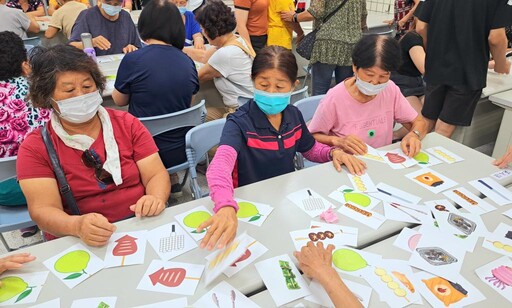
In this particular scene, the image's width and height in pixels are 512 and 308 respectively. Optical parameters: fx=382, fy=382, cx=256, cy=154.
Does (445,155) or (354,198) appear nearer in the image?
(354,198)

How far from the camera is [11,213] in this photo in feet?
6.09

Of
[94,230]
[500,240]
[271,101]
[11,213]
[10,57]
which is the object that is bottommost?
[11,213]

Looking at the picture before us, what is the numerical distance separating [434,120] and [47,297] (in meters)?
2.84

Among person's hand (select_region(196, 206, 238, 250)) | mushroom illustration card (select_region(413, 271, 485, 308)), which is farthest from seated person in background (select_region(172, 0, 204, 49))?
mushroom illustration card (select_region(413, 271, 485, 308))

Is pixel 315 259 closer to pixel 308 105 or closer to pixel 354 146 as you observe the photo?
pixel 354 146

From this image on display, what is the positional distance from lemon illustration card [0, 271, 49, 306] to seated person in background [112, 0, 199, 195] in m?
1.21

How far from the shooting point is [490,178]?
65.1 inches

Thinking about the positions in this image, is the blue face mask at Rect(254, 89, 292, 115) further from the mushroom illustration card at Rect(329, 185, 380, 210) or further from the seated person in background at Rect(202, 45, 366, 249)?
the mushroom illustration card at Rect(329, 185, 380, 210)

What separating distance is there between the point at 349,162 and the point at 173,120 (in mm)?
1013

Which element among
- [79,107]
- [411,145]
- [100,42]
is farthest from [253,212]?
[100,42]

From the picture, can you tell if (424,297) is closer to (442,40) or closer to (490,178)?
(490,178)

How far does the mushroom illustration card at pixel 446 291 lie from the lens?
1.06 meters

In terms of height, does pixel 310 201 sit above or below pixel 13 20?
below

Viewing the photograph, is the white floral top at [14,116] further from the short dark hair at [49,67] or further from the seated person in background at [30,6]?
the seated person in background at [30,6]
